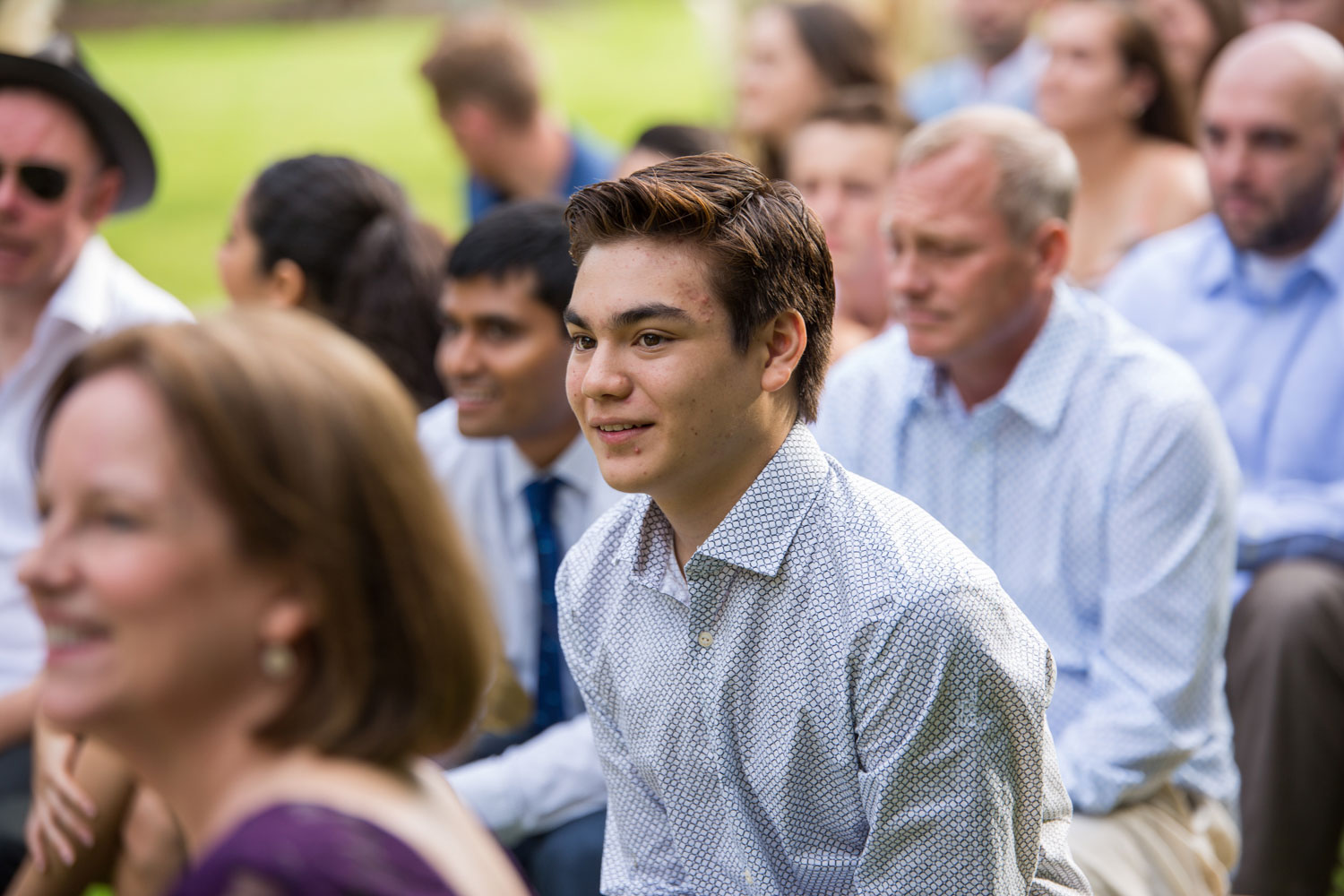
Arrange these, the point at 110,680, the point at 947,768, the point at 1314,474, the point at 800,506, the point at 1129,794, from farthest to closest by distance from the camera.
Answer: the point at 1314,474, the point at 1129,794, the point at 800,506, the point at 947,768, the point at 110,680

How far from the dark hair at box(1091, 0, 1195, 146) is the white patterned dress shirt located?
12.9 ft

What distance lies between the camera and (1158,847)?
2.65m

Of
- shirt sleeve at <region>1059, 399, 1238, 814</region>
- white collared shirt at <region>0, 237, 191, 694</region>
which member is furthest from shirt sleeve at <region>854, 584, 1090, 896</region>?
white collared shirt at <region>0, 237, 191, 694</region>

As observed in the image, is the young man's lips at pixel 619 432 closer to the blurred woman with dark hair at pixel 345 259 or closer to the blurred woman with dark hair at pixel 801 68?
the blurred woman with dark hair at pixel 345 259

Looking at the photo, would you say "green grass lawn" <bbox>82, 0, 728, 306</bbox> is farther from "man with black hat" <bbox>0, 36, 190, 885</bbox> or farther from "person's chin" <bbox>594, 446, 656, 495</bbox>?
"person's chin" <bbox>594, 446, 656, 495</bbox>

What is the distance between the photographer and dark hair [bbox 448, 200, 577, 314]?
3.35 m

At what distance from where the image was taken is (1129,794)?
8.85 ft

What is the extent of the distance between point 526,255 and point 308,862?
7.50 ft

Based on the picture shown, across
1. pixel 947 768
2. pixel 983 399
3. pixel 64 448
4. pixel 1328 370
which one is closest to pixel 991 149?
pixel 983 399

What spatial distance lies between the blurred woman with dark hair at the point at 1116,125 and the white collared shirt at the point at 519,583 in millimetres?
2716

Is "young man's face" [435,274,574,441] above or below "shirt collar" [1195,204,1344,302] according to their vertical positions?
below

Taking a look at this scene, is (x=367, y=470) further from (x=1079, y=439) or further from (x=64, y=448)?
(x=1079, y=439)

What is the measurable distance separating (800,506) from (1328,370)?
8.00 feet

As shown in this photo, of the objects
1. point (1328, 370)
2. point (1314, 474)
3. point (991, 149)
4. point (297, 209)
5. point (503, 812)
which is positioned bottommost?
point (503, 812)
